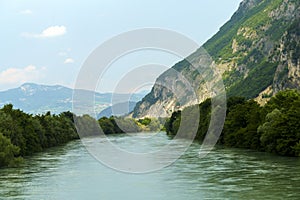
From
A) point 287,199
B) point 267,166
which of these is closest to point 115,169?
point 267,166

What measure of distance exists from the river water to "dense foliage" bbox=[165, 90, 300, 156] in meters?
5.47

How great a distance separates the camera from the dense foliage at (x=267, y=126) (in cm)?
7188

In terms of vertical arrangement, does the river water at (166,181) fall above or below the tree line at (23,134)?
below

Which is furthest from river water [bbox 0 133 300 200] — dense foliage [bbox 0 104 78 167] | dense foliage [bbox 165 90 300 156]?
dense foliage [bbox 165 90 300 156]

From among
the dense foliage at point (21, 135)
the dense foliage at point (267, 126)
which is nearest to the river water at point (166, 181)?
the dense foliage at point (21, 135)

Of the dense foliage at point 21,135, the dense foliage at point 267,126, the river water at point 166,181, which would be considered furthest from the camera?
the dense foliage at point 267,126

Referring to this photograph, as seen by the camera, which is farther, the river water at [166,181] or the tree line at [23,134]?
the tree line at [23,134]

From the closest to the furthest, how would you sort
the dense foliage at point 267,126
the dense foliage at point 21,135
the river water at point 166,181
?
the river water at point 166,181, the dense foliage at point 21,135, the dense foliage at point 267,126

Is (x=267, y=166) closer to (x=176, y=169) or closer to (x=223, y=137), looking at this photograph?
(x=176, y=169)

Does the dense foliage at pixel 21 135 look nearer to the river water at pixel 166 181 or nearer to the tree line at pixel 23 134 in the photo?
the tree line at pixel 23 134

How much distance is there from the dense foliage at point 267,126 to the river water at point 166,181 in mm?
5467

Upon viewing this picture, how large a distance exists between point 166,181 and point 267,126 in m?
32.0

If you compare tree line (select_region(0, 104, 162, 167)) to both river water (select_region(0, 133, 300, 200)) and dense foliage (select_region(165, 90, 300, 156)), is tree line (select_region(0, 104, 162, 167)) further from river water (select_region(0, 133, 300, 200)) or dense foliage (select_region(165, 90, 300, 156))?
dense foliage (select_region(165, 90, 300, 156))

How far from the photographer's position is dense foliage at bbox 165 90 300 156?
236 feet
